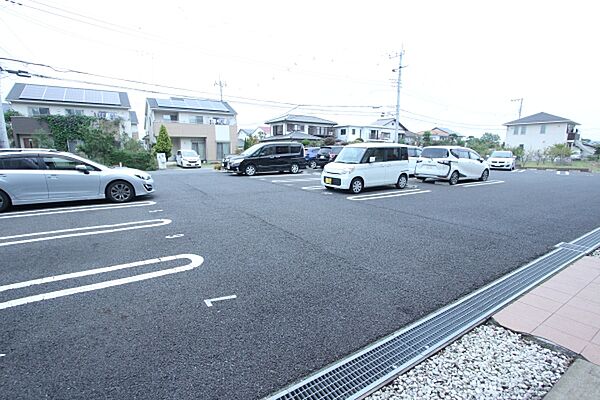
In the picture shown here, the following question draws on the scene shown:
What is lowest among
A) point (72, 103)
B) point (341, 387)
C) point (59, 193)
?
point (341, 387)

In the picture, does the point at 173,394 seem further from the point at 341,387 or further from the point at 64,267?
the point at 64,267

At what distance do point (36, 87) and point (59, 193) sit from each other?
26.8 meters

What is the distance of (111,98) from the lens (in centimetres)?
2780

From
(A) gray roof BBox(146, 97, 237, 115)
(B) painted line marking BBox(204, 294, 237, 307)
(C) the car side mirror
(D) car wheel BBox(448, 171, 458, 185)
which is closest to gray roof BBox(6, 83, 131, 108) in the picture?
(A) gray roof BBox(146, 97, 237, 115)

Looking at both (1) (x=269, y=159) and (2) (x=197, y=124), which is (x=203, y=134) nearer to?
(2) (x=197, y=124)

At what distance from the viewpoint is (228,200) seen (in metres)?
8.22

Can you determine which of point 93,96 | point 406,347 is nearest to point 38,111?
point 93,96

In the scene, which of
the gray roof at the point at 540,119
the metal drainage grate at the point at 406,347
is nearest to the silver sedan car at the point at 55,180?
the metal drainage grate at the point at 406,347

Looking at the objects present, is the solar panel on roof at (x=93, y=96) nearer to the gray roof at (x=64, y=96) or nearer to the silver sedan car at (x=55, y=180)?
the gray roof at (x=64, y=96)

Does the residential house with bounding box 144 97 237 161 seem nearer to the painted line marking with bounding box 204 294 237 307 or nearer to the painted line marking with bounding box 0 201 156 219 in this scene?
the painted line marking with bounding box 0 201 156 219

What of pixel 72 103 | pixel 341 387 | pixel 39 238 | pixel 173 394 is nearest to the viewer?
pixel 173 394

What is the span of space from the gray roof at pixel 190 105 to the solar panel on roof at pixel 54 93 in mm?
6703

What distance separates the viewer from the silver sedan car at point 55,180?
6.58 metres

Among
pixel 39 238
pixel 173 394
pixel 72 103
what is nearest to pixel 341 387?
pixel 173 394
